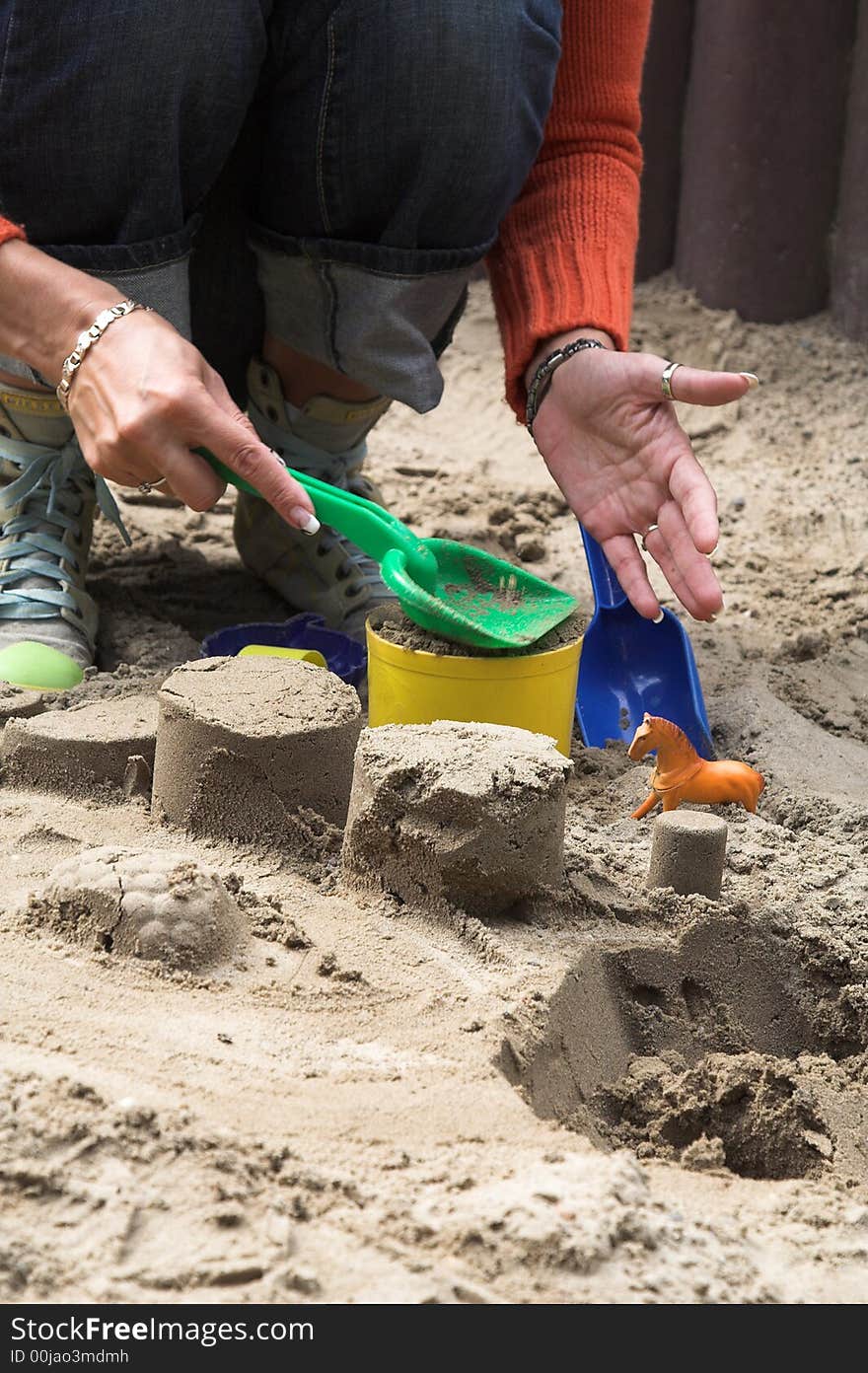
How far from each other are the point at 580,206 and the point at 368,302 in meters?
0.34

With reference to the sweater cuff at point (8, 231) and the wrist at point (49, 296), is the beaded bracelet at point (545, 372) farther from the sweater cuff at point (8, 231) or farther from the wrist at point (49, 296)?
the sweater cuff at point (8, 231)

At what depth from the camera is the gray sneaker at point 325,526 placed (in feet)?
6.79

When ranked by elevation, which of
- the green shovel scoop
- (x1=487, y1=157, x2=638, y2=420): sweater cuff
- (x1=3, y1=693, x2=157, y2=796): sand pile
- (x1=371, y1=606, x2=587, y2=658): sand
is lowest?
(x1=3, y1=693, x2=157, y2=796): sand pile

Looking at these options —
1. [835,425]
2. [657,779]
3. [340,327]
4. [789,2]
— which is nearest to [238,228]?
[340,327]

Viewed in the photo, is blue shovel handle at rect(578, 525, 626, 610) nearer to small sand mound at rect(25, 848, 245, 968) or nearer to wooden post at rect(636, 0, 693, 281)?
small sand mound at rect(25, 848, 245, 968)

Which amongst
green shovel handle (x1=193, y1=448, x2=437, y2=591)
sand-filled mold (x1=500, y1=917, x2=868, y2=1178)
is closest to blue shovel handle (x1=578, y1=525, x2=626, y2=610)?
green shovel handle (x1=193, y1=448, x2=437, y2=591)

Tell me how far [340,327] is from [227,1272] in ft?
4.27

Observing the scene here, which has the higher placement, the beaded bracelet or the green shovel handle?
the beaded bracelet

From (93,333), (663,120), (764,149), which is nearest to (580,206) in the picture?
(93,333)

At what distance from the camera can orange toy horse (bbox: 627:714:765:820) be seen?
154 cm

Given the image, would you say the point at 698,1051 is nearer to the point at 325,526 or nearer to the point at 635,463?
the point at 635,463

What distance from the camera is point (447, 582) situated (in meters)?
1.75

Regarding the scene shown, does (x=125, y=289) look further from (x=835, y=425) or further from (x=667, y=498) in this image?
(x=835, y=425)

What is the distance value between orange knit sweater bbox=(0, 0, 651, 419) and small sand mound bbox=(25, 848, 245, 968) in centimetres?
94
